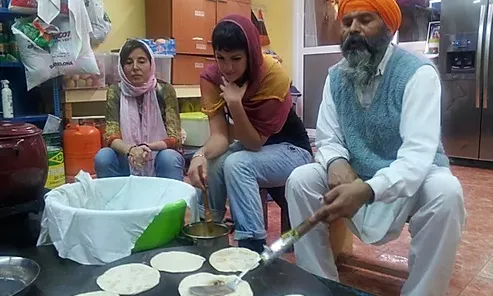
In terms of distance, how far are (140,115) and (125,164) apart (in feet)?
1.00

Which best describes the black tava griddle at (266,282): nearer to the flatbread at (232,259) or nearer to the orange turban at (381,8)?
the flatbread at (232,259)

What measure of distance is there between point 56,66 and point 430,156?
87.9 inches

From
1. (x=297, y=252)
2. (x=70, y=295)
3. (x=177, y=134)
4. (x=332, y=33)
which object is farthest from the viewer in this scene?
(x=332, y=33)

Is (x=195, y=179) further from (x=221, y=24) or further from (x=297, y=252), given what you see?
(x=221, y=24)

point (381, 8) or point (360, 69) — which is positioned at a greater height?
point (381, 8)

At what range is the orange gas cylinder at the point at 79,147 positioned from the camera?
280cm

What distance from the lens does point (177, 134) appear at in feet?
A: 6.94

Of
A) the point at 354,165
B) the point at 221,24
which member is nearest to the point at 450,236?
the point at 354,165

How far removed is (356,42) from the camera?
132 cm

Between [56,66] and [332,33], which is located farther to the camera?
[332,33]

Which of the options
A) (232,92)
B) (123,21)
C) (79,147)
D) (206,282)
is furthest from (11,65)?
(206,282)

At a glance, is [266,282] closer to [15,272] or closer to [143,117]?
[15,272]

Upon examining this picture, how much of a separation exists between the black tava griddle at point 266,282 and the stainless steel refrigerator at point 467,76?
9.82 feet

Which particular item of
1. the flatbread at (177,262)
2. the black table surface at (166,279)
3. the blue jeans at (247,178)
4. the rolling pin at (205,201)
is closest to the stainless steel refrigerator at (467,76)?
the blue jeans at (247,178)
